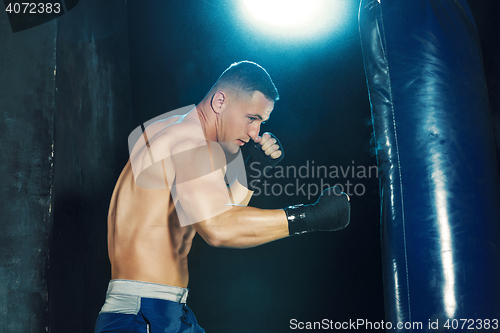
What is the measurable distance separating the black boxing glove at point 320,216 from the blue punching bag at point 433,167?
180mm

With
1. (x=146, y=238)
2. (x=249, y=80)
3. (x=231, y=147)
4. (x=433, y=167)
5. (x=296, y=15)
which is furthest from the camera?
(x=296, y=15)

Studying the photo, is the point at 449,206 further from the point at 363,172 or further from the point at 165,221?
the point at 363,172

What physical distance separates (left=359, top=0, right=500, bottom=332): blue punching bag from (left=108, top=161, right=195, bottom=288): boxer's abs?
0.89 metres

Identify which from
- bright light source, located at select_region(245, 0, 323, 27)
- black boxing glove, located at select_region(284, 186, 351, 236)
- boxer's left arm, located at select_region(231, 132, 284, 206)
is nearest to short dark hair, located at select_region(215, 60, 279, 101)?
boxer's left arm, located at select_region(231, 132, 284, 206)

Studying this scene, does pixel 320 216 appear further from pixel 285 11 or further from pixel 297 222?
pixel 285 11

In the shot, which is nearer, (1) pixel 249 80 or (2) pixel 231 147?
(1) pixel 249 80

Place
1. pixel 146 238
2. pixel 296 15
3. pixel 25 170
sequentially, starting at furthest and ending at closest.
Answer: pixel 296 15
pixel 25 170
pixel 146 238

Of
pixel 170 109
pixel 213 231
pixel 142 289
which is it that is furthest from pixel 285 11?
pixel 142 289

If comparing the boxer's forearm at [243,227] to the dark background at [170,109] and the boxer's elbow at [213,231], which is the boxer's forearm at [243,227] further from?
the dark background at [170,109]

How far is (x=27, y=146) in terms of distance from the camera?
165 centimetres

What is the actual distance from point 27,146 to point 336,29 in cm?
227

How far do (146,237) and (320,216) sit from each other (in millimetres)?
743

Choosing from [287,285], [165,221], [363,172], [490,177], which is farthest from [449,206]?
[287,285]

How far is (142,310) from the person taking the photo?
4.69 feet
